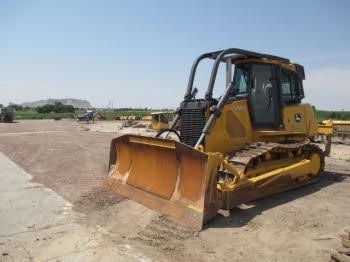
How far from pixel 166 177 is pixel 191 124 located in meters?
1.36

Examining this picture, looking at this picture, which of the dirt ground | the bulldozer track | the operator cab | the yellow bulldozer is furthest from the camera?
the operator cab

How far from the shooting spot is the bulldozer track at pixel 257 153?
23.8 feet

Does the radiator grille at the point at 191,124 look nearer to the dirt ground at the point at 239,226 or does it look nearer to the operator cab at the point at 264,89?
the operator cab at the point at 264,89

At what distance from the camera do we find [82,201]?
7781 millimetres

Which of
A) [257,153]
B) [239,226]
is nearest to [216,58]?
[257,153]

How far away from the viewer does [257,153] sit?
7.57 meters

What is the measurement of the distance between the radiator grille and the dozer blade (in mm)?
872

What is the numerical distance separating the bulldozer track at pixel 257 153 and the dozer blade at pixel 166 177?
3.47 feet

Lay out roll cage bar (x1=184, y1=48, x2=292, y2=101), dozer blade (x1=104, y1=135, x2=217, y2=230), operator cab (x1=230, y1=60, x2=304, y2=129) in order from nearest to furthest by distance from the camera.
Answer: dozer blade (x1=104, y1=135, x2=217, y2=230) < roll cage bar (x1=184, y1=48, x2=292, y2=101) < operator cab (x1=230, y1=60, x2=304, y2=129)

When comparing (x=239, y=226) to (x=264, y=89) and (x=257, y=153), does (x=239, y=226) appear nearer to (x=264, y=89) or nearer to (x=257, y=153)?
(x=257, y=153)

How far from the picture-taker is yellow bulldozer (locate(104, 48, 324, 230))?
650 centimetres

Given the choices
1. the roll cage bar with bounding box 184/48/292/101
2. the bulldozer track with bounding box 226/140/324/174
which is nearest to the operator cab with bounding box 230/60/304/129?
the roll cage bar with bounding box 184/48/292/101

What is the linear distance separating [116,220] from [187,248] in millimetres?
1635

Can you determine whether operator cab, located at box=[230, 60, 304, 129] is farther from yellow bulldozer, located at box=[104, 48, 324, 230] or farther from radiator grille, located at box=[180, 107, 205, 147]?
radiator grille, located at box=[180, 107, 205, 147]
